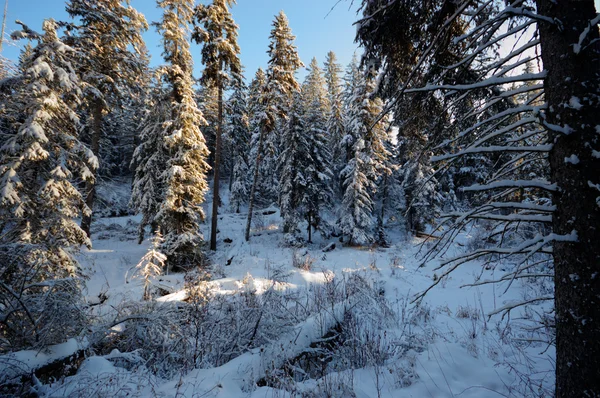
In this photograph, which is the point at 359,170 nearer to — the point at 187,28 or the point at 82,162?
the point at 187,28

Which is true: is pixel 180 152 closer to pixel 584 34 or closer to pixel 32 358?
pixel 32 358

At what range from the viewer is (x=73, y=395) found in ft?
8.38

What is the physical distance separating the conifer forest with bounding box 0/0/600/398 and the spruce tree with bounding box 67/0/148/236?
89mm

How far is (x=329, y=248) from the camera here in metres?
Answer: 17.9

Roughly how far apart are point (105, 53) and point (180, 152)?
584 centimetres

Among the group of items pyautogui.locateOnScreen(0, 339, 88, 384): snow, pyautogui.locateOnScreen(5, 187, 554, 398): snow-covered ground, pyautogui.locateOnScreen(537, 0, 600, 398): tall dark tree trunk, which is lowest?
pyautogui.locateOnScreen(5, 187, 554, 398): snow-covered ground

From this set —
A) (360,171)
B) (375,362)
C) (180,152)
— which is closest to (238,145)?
(360,171)

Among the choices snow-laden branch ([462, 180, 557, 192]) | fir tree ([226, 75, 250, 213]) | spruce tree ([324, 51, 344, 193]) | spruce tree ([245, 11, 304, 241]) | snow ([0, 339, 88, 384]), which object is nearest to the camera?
snow-laden branch ([462, 180, 557, 192])

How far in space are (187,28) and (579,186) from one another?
1729 cm

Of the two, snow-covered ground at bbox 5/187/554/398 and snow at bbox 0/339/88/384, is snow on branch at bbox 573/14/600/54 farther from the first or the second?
snow at bbox 0/339/88/384

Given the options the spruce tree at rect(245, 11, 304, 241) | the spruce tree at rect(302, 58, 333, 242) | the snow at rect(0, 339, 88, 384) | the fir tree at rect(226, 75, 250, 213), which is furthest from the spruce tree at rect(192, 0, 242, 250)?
the snow at rect(0, 339, 88, 384)

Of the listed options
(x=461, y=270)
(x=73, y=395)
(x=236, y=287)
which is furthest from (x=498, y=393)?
(x=461, y=270)

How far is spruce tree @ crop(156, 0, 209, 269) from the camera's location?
12.8 m

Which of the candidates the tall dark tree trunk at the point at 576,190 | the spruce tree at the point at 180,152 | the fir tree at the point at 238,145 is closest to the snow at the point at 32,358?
the tall dark tree trunk at the point at 576,190
